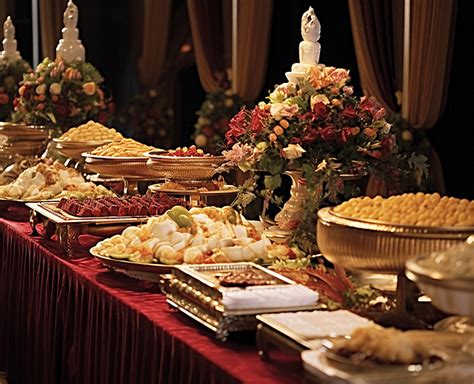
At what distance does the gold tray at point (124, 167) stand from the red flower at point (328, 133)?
140 cm

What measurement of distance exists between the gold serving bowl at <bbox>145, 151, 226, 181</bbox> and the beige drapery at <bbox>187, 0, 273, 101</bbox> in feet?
15.0

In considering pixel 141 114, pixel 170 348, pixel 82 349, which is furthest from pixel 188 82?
pixel 170 348

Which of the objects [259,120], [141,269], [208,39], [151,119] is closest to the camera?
[141,269]

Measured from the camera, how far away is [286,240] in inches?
129

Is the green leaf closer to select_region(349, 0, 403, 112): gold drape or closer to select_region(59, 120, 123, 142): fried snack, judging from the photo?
select_region(59, 120, 123, 142): fried snack

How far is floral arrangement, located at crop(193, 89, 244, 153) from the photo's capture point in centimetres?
842

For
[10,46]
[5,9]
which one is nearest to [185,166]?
[10,46]

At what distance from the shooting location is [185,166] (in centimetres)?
401

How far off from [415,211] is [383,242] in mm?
148

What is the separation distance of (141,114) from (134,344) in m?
7.67

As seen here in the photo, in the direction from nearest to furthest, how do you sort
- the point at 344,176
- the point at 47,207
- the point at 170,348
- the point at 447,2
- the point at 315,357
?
the point at 315,357, the point at 170,348, the point at 344,176, the point at 47,207, the point at 447,2

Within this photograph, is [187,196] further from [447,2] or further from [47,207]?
[447,2]

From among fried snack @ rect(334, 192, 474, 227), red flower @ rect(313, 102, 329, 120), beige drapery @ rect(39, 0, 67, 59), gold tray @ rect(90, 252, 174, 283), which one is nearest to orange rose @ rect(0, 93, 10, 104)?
beige drapery @ rect(39, 0, 67, 59)

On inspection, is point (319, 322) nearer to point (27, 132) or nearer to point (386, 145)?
point (386, 145)
